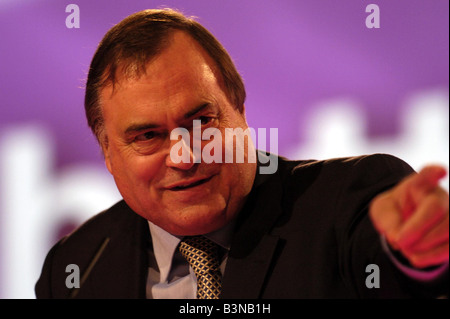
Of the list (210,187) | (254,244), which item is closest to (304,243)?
(254,244)

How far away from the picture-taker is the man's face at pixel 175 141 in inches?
52.2

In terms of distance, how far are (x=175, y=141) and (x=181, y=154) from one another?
0.12 feet

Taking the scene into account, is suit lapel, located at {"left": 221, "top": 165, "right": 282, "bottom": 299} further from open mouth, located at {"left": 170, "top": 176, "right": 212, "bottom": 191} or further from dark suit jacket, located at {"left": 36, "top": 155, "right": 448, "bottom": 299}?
open mouth, located at {"left": 170, "top": 176, "right": 212, "bottom": 191}

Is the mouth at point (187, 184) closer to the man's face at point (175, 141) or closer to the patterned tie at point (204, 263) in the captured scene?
the man's face at point (175, 141)

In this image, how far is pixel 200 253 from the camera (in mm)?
1447

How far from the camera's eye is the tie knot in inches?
56.1

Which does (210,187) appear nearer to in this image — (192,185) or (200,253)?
(192,185)

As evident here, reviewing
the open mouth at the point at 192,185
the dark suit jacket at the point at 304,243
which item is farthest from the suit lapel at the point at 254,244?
the open mouth at the point at 192,185

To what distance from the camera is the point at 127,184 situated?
1.45 metres

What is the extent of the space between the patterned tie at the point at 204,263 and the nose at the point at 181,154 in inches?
9.6

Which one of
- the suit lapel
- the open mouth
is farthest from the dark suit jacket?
the open mouth

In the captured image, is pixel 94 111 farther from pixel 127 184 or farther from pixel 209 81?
pixel 209 81

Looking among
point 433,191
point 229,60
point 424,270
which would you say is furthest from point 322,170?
point 433,191

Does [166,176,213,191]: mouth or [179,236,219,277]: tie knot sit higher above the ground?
[166,176,213,191]: mouth
